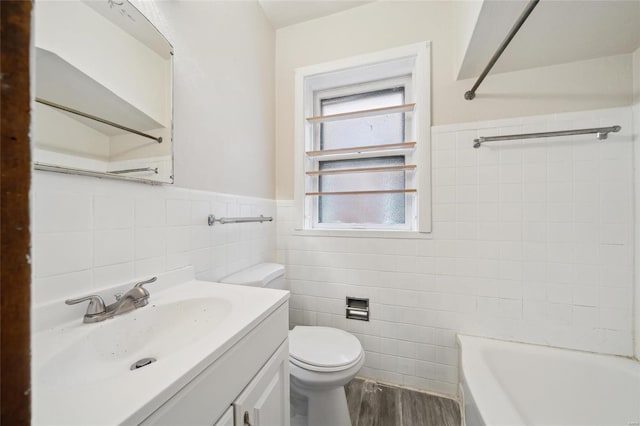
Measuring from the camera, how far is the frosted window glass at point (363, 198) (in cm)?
166

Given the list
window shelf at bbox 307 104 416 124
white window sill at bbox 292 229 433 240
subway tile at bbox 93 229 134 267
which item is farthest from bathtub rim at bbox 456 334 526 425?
window shelf at bbox 307 104 416 124

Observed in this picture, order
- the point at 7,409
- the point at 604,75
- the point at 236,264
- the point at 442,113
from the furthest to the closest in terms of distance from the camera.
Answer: the point at 442,113 → the point at 236,264 → the point at 604,75 → the point at 7,409

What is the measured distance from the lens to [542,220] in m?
1.27

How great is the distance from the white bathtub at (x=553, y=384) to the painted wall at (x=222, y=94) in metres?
1.49

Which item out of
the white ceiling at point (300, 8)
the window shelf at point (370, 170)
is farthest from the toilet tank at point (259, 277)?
the white ceiling at point (300, 8)

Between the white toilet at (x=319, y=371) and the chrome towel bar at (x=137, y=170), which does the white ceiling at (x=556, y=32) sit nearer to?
the chrome towel bar at (x=137, y=170)

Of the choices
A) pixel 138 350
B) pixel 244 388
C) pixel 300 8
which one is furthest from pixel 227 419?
pixel 300 8

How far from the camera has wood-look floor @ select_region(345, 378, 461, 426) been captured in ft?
4.11

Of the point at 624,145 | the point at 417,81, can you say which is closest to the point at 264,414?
the point at 417,81

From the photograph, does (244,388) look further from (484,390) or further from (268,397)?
(484,390)

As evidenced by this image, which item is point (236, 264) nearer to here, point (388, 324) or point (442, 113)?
point (388, 324)

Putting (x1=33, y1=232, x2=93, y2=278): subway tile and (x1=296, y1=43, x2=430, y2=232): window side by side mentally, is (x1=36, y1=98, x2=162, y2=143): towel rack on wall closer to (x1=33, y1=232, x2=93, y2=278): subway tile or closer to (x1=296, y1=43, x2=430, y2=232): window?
(x1=33, y1=232, x2=93, y2=278): subway tile

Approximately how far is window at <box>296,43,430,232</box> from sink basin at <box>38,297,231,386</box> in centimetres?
98

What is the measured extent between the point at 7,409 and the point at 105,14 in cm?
106
